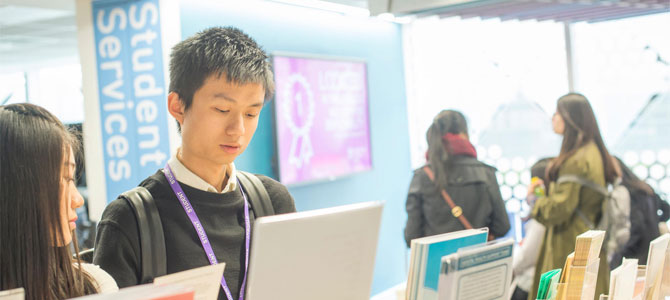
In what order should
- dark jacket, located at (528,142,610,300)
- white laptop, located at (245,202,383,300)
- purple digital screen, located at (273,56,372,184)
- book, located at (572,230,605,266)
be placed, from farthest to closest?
purple digital screen, located at (273,56,372,184), dark jacket, located at (528,142,610,300), book, located at (572,230,605,266), white laptop, located at (245,202,383,300)

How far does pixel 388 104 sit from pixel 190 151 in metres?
5.13

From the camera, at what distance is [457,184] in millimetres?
3895

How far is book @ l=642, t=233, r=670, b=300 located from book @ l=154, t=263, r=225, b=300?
3.92 feet

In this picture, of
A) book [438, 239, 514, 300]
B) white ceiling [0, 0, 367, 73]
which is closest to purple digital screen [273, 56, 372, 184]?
white ceiling [0, 0, 367, 73]

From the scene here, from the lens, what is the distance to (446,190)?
3.91 metres

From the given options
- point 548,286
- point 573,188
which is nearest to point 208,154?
point 548,286

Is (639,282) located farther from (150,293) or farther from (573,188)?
(573,188)

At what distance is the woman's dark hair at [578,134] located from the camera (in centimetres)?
339

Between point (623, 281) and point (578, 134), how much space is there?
1.94 metres

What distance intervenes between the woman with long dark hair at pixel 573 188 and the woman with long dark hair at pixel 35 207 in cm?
257

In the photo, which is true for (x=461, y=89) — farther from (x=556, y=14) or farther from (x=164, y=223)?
(x=164, y=223)

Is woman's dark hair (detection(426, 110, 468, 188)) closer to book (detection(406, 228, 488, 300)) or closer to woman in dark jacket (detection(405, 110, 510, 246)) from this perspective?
woman in dark jacket (detection(405, 110, 510, 246))

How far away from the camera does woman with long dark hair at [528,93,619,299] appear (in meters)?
3.34

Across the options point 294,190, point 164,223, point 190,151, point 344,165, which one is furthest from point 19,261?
point 344,165
